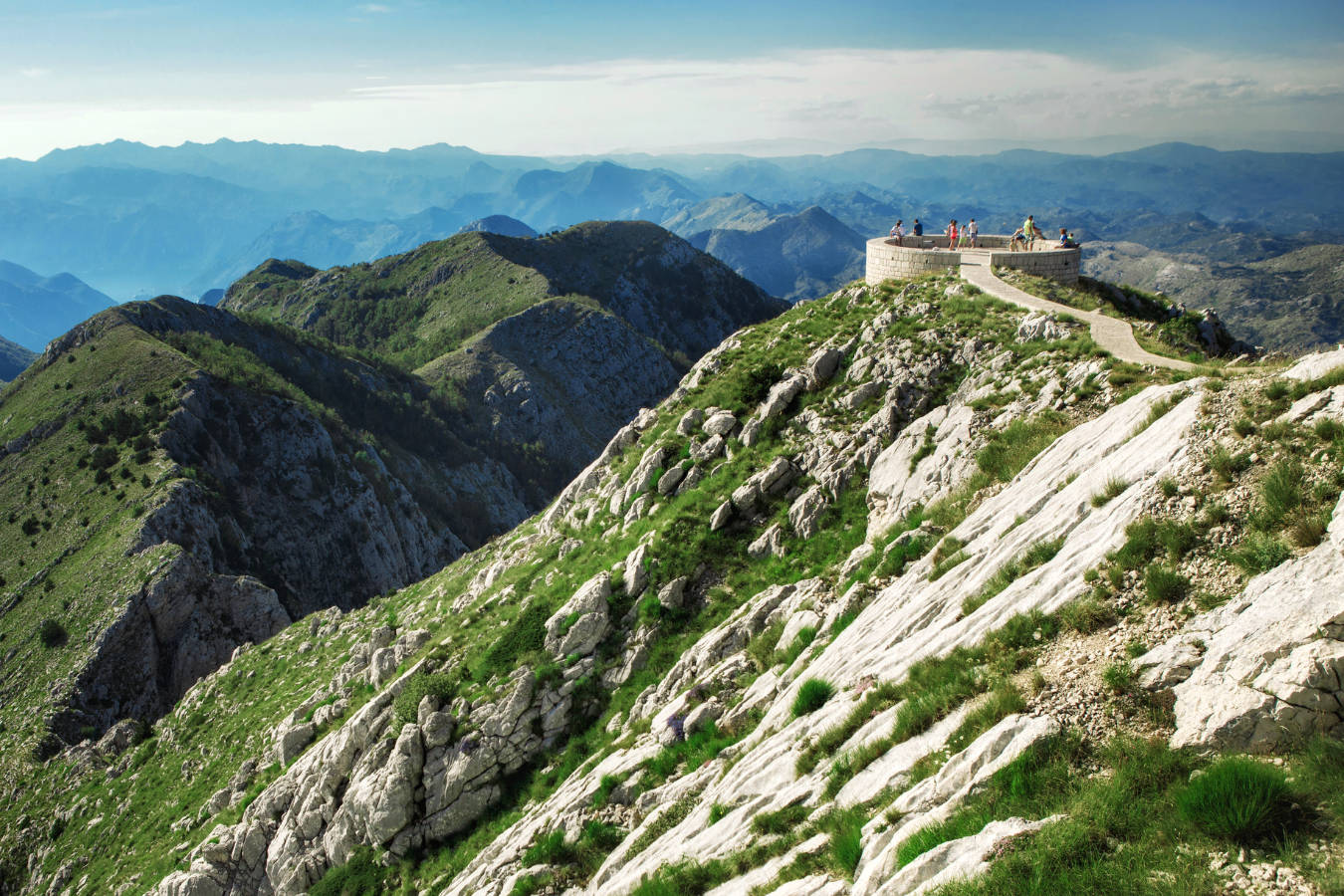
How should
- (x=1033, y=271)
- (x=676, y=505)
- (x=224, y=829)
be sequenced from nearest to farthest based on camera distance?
(x=676, y=505) < (x=224, y=829) < (x=1033, y=271)

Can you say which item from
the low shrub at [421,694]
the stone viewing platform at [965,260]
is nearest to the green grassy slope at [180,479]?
the low shrub at [421,694]

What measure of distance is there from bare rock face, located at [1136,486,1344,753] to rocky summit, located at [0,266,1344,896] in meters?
0.03

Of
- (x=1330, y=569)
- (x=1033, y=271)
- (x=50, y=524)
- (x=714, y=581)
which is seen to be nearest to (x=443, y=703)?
(x=714, y=581)

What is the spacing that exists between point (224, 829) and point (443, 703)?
12059 mm

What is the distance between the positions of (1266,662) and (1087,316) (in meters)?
20.3

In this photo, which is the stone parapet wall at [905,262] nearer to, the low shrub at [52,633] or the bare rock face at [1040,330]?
the bare rock face at [1040,330]

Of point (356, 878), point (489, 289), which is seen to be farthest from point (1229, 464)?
point (489, 289)

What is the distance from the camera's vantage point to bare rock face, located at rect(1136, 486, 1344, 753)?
21.0ft

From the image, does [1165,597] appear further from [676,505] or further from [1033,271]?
[1033,271]

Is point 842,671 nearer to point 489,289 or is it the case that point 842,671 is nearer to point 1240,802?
point 1240,802

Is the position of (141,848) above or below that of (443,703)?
below

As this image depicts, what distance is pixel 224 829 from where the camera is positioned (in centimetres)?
2558

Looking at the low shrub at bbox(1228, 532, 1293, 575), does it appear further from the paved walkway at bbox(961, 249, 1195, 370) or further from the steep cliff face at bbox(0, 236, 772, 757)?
the steep cliff face at bbox(0, 236, 772, 757)

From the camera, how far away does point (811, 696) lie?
11852 millimetres
